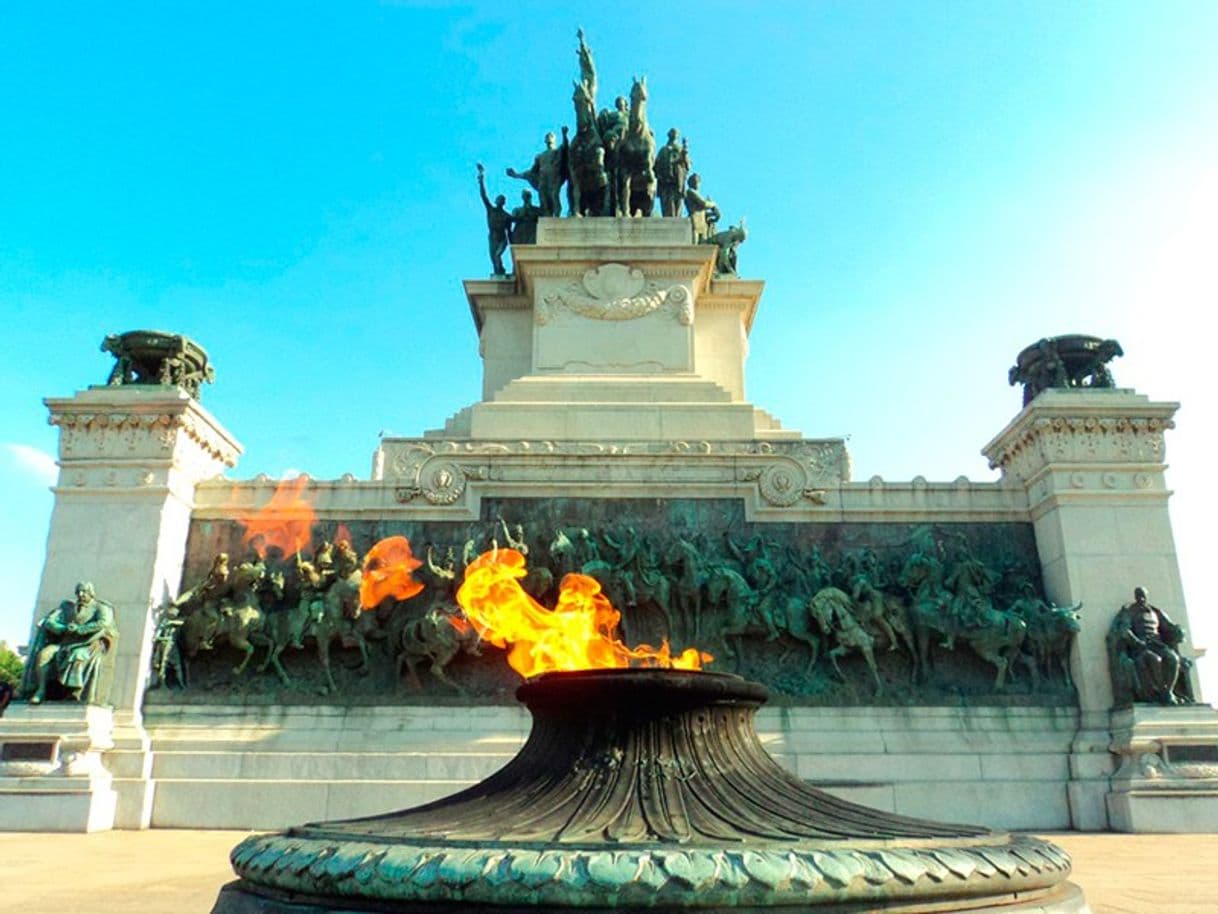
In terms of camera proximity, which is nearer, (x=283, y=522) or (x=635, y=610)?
(x=635, y=610)

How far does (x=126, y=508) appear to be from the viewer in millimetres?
15109

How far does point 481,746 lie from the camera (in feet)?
45.3

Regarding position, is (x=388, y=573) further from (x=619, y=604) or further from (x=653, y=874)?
(x=653, y=874)

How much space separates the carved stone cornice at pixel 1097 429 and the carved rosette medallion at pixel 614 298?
704 cm

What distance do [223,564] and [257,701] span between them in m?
2.21

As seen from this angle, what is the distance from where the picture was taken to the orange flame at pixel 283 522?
50.4ft

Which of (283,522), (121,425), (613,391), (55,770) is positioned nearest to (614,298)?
(613,391)

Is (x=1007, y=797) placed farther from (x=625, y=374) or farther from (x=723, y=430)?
(x=625, y=374)

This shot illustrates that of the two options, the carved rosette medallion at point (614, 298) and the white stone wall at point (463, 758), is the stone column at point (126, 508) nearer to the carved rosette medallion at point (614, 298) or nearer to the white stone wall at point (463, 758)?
the white stone wall at point (463, 758)

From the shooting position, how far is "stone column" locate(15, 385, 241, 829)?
14.5 m

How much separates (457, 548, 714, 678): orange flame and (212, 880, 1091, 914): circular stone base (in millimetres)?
2063

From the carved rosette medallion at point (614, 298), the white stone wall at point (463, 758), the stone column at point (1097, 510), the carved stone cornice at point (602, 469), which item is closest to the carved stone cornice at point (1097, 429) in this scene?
the stone column at point (1097, 510)

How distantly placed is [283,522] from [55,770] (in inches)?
185

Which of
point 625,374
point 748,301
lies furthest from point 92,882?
point 748,301
